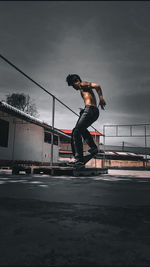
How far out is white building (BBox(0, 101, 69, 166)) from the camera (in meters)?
8.18

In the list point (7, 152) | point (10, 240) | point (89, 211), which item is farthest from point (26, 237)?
point (7, 152)

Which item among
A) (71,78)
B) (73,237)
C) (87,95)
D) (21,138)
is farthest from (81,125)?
(21,138)

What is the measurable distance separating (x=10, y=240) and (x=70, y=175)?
169 inches

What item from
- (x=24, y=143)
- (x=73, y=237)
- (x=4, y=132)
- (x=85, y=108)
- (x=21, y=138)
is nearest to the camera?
(x=73, y=237)

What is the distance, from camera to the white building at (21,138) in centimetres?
818

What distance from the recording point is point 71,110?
6059 mm

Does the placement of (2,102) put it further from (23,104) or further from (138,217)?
(23,104)

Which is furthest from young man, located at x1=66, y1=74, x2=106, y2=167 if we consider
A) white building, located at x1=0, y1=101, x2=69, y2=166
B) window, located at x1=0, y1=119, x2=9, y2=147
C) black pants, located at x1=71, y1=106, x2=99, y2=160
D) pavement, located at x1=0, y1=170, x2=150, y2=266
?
window, located at x1=0, y1=119, x2=9, y2=147

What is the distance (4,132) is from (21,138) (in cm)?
120

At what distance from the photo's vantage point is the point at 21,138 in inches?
374

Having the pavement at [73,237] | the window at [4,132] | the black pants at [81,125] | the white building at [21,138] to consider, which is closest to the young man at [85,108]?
the black pants at [81,125]

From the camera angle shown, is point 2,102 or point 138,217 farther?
point 2,102

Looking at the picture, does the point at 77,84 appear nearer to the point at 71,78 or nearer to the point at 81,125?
the point at 71,78

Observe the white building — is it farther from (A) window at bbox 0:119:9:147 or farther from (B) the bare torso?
(B) the bare torso
